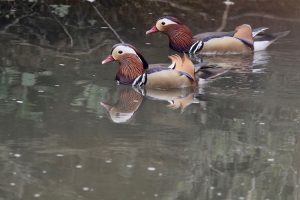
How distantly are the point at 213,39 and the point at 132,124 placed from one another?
361cm

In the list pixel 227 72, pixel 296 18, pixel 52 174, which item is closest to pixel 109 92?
pixel 227 72

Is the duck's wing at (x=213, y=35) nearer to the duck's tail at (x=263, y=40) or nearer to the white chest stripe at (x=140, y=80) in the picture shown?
the duck's tail at (x=263, y=40)

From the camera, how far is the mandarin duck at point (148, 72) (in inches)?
357

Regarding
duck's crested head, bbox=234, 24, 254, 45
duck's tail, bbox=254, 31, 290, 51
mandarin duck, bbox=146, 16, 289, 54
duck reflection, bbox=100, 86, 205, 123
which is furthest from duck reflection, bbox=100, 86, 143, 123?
duck's tail, bbox=254, 31, 290, 51

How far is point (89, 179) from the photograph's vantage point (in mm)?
6312

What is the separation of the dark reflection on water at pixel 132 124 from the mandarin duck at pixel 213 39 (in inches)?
6.7

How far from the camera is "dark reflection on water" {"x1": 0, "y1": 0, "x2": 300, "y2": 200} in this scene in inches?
248

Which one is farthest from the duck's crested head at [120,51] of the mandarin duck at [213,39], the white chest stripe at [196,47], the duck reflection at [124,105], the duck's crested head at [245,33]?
the duck's crested head at [245,33]

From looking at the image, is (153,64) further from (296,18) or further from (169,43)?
(296,18)

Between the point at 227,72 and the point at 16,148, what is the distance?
12.2ft

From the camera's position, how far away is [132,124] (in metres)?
7.67

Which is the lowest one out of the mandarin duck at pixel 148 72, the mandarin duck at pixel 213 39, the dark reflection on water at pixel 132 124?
the dark reflection on water at pixel 132 124

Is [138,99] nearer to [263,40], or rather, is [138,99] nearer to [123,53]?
[123,53]

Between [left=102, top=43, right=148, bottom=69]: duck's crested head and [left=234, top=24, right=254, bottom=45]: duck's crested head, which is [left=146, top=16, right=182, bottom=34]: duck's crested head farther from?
[left=102, top=43, right=148, bottom=69]: duck's crested head
